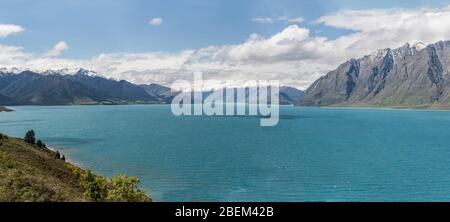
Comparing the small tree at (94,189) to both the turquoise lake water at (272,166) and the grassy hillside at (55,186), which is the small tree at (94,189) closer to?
the grassy hillside at (55,186)

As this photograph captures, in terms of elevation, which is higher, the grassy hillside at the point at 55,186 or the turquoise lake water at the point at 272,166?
the grassy hillside at the point at 55,186

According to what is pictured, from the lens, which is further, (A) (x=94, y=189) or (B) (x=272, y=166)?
(B) (x=272, y=166)

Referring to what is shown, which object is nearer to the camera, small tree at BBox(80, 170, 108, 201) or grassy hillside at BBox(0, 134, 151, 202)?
grassy hillside at BBox(0, 134, 151, 202)

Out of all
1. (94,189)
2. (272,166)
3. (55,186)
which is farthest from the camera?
(272,166)

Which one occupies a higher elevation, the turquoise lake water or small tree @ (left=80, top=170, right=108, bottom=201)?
small tree @ (left=80, top=170, right=108, bottom=201)

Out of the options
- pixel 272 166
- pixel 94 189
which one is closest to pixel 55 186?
pixel 94 189

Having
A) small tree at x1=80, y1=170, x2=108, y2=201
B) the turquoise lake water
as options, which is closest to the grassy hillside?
small tree at x1=80, y1=170, x2=108, y2=201

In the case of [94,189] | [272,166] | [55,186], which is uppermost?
[55,186]

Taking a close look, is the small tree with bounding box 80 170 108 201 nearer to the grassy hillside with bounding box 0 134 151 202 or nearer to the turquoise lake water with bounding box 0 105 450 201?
the grassy hillside with bounding box 0 134 151 202

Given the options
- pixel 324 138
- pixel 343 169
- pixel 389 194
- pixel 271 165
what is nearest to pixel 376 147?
pixel 324 138

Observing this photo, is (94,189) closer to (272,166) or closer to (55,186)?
(55,186)

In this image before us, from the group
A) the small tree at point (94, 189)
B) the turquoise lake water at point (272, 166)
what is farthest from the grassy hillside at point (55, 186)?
the turquoise lake water at point (272, 166)

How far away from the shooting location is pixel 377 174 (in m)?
98.5
